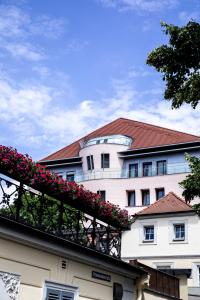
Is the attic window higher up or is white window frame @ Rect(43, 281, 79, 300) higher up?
the attic window

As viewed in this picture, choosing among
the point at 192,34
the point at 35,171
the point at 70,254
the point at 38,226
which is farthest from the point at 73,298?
the point at 192,34

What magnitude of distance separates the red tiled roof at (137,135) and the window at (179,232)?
15.8 meters

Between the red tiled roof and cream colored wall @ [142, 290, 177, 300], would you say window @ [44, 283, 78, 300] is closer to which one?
cream colored wall @ [142, 290, 177, 300]

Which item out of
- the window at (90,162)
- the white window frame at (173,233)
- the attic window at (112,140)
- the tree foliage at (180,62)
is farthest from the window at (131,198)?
the tree foliage at (180,62)

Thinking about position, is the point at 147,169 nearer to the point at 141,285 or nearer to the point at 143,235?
the point at 143,235

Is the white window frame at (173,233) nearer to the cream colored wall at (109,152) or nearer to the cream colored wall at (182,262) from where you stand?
the cream colored wall at (182,262)

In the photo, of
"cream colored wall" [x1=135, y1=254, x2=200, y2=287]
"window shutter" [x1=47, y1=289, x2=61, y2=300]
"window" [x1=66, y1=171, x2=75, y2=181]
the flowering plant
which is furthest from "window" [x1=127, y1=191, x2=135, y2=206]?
"window shutter" [x1=47, y1=289, x2=61, y2=300]

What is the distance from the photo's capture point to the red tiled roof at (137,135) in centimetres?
5022

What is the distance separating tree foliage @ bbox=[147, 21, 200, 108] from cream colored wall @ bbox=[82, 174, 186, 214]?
33.3 meters

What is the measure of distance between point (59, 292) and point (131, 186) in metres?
39.1

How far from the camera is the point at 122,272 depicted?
11664 millimetres

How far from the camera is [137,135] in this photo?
5412cm

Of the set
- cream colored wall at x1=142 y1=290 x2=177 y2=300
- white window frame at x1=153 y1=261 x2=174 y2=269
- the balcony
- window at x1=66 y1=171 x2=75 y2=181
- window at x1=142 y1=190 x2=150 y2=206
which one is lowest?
cream colored wall at x1=142 y1=290 x2=177 y2=300

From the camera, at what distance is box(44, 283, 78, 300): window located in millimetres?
9289
